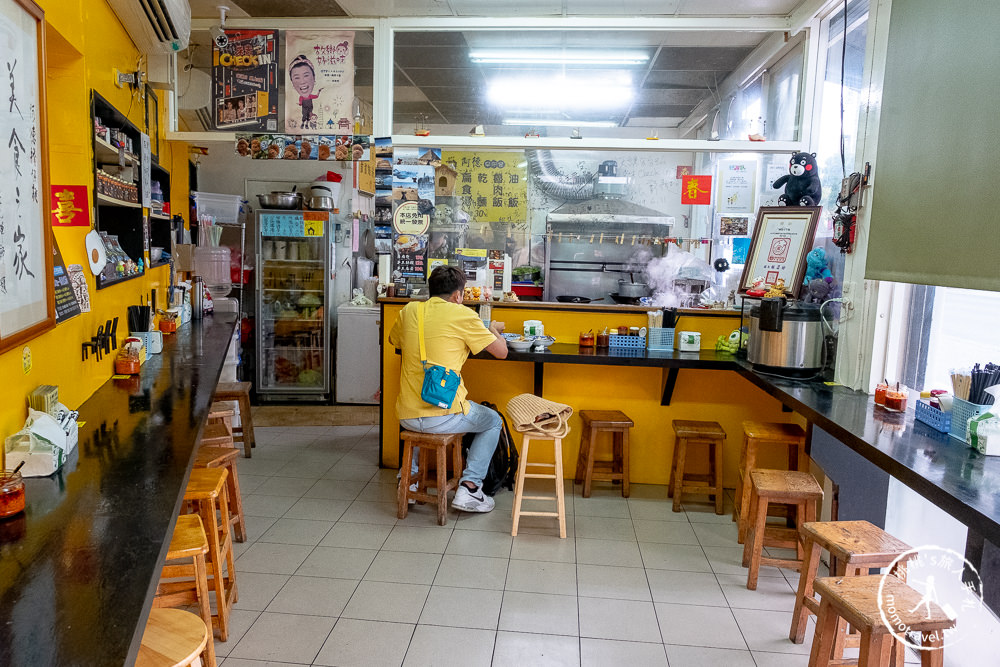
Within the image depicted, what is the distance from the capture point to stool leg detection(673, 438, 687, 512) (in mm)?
4023

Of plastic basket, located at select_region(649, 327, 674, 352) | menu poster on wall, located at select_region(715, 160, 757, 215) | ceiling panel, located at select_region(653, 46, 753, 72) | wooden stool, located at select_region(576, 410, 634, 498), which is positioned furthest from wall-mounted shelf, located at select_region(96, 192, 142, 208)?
menu poster on wall, located at select_region(715, 160, 757, 215)

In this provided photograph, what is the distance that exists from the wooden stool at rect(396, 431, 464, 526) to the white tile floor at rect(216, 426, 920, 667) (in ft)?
0.36

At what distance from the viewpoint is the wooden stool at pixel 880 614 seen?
179cm

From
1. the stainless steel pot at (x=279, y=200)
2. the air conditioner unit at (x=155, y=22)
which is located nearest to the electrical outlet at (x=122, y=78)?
the air conditioner unit at (x=155, y=22)

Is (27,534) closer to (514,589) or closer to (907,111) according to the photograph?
(514,589)

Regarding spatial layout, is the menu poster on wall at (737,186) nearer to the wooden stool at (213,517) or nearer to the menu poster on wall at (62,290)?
the wooden stool at (213,517)

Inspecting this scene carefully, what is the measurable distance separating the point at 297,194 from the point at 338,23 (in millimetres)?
2467

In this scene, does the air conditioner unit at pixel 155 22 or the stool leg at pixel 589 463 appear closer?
the air conditioner unit at pixel 155 22

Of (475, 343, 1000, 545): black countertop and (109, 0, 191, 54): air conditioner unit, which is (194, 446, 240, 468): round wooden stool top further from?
(475, 343, 1000, 545): black countertop

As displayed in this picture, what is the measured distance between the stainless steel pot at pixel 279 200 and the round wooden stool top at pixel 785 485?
504 cm

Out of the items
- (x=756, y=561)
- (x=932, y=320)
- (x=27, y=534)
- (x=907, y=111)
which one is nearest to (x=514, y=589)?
(x=756, y=561)

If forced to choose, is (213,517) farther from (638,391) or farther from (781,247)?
(781,247)

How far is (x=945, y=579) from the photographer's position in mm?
2572

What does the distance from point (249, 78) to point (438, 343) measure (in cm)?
234
